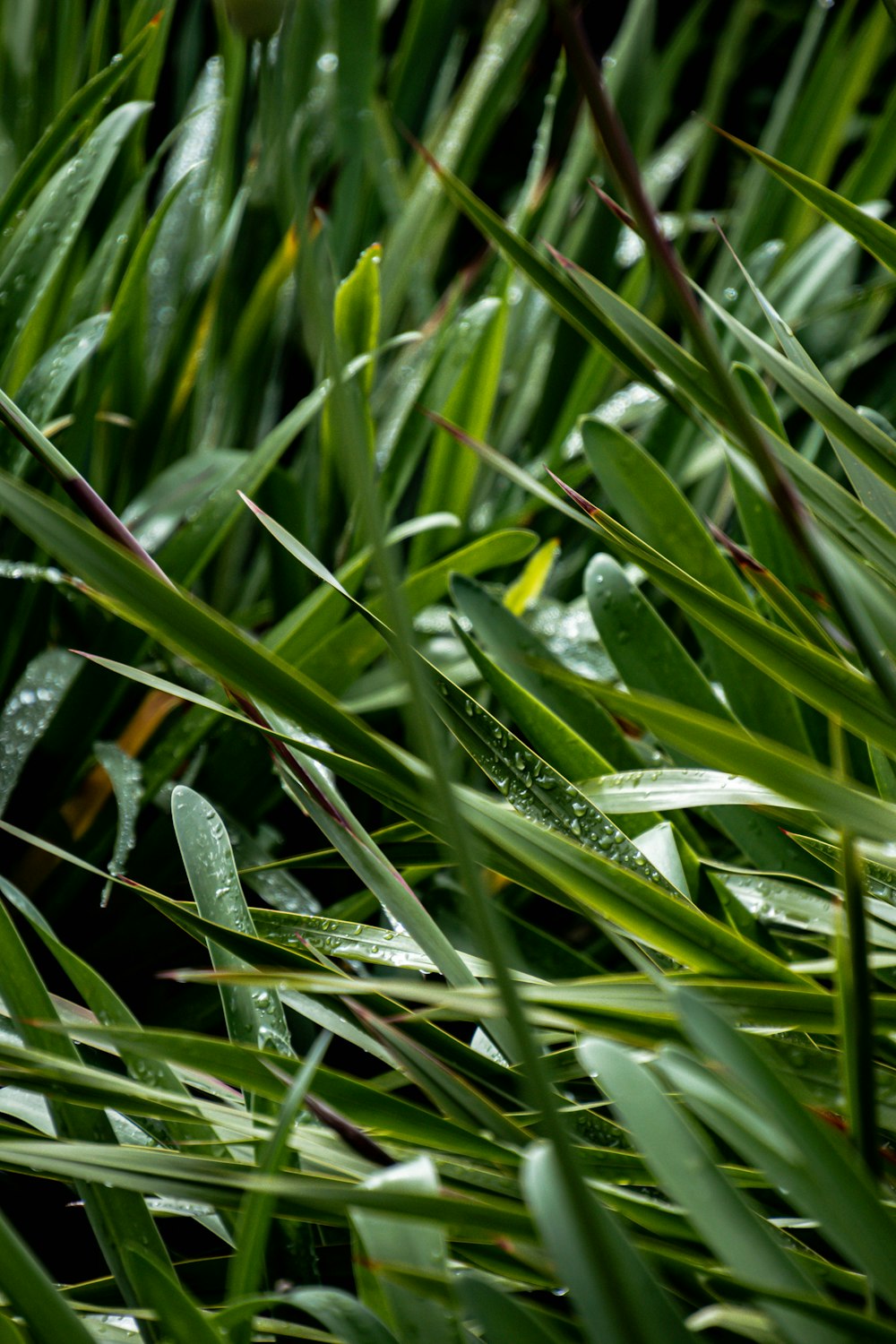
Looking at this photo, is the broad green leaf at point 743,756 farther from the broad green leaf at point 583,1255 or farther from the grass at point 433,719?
the broad green leaf at point 583,1255

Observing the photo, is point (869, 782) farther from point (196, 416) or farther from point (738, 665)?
point (196, 416)

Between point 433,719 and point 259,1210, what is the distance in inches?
6.8

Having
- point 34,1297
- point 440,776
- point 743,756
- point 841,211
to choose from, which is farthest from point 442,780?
point 841,211

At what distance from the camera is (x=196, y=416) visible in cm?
93

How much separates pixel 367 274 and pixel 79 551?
54 centimetres

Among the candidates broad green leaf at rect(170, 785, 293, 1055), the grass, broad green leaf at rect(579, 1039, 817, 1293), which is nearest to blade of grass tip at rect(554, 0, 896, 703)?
the grass

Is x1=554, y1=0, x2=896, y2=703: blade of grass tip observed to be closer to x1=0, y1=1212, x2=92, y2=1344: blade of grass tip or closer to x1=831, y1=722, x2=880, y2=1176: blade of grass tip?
x1=831, y1=722, x2=880, y2=1176: blade of grass tip

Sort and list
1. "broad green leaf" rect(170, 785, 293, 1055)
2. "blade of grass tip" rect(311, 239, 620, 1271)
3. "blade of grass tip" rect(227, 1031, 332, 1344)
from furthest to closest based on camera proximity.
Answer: "broad green leaf" rect(170, 785, 293, 1055)
"blade of grass tip" rect(227, 1031, 332, 1344)
"blade of grass tip" rect(311, 239, 620, 1271)

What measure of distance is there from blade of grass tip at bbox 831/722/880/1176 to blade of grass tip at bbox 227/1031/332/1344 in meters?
0.15

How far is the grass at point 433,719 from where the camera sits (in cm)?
27

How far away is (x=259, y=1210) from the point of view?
1.05 ft

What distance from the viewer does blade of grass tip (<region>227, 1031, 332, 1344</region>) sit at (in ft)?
0.98

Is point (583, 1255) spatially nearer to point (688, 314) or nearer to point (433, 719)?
point (433, 719)

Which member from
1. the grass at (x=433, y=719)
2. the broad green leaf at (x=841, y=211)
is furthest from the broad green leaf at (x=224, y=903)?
the broad green leaf at (x=841, y=211)
